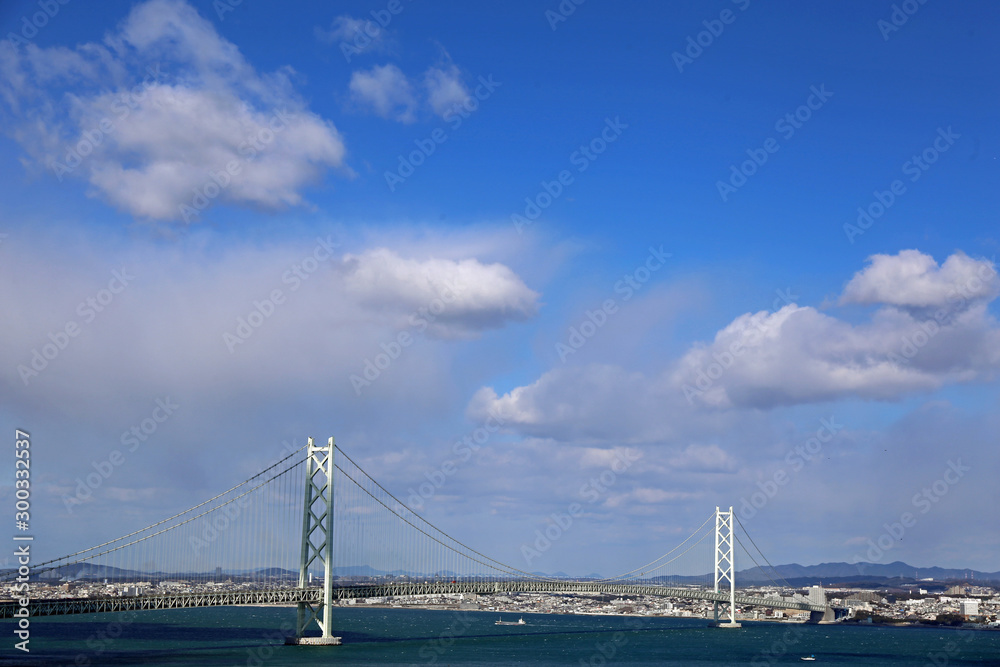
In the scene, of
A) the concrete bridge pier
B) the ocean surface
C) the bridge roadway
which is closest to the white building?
the concrete bridge pier

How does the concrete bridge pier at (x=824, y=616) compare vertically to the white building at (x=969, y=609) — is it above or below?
above

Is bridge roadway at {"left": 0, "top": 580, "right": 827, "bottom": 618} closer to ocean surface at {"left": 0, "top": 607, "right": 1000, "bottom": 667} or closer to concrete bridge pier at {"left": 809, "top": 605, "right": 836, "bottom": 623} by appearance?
ocean surface at {"left": 0, "top": 607, "right": 1000, "bottom": 667}

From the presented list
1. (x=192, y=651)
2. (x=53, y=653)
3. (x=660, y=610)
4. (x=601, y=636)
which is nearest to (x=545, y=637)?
(x=601, y=636)

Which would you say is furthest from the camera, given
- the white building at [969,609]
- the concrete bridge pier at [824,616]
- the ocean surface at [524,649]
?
the white building at [969,609]

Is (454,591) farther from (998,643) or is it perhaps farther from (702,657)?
(998,643)

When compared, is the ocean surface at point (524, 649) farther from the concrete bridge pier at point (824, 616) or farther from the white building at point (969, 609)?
the white building at point (969, 609)

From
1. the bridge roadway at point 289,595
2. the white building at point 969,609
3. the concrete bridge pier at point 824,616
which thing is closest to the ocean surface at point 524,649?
the bridge roadway at point 289,595

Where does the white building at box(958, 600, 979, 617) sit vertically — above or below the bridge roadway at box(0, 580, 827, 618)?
below

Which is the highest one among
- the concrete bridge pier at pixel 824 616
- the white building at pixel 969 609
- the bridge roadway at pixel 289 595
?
the bridge roadway at pixel 289 595

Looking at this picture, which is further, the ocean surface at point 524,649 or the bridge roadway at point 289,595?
the ocean surface at point 524,649
